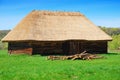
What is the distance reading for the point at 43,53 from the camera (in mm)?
38406

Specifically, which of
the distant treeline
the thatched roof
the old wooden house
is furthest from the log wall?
the distant treeline

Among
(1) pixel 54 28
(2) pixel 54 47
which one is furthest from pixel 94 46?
(1) pixel 54 28

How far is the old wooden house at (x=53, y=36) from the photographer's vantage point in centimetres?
3738

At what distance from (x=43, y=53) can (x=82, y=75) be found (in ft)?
63.4

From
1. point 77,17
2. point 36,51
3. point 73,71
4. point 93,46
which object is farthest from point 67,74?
point 77,17

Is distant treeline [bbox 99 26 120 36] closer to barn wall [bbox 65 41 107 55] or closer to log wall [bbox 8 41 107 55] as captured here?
barn wall [bbox 65 41 107 55]

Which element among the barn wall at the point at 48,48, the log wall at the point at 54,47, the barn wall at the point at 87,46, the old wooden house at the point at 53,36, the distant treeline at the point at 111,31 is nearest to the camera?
the old wooden house at the point at 53,36

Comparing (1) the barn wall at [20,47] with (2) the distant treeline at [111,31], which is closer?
(1) the barn wall at [20,47]

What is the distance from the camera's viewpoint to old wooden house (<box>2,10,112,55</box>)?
37.4 m

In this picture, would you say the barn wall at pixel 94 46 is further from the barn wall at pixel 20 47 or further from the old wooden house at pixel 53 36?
the barn wall at pixel 20 47

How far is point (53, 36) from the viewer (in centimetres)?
3769

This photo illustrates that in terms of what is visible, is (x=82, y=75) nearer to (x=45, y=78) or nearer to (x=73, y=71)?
(x=73, y=71)

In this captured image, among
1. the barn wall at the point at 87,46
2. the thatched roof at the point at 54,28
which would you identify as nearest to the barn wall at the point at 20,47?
the thatched roof at the point at 54,28

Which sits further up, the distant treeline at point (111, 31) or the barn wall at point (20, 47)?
the distant treeline at point (111, 31)
